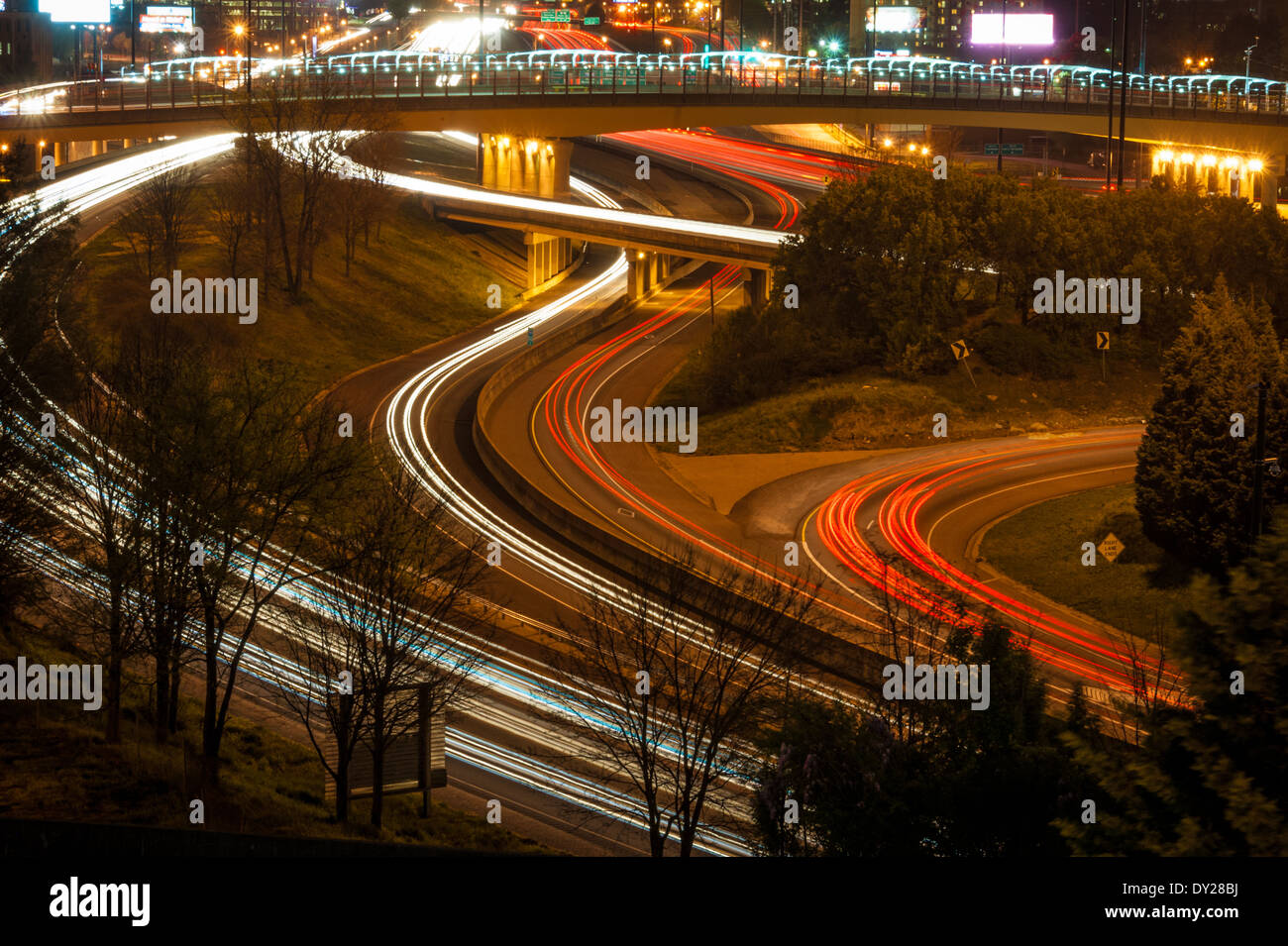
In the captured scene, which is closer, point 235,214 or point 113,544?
point 113,544

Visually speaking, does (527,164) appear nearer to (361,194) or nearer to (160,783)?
(361,194)

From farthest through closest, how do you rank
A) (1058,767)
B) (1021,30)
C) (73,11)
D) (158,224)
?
(1021,30)
(73,11)
(158,224)
(1058,767)

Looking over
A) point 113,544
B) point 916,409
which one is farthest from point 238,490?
point 916,409

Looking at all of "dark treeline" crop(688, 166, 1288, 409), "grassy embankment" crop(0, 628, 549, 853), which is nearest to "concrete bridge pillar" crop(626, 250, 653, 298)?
"dark treeline" crop(688, 166, 1288, 409)

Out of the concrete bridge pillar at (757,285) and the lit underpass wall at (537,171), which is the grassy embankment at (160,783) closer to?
the concrete bridge pillar at (757,285)

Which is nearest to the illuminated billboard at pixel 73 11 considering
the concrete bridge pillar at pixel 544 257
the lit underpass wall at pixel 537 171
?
the lit underpass wall at pixel 537 171

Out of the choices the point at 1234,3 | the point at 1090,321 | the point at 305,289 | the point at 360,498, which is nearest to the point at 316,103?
the point at 305,289
